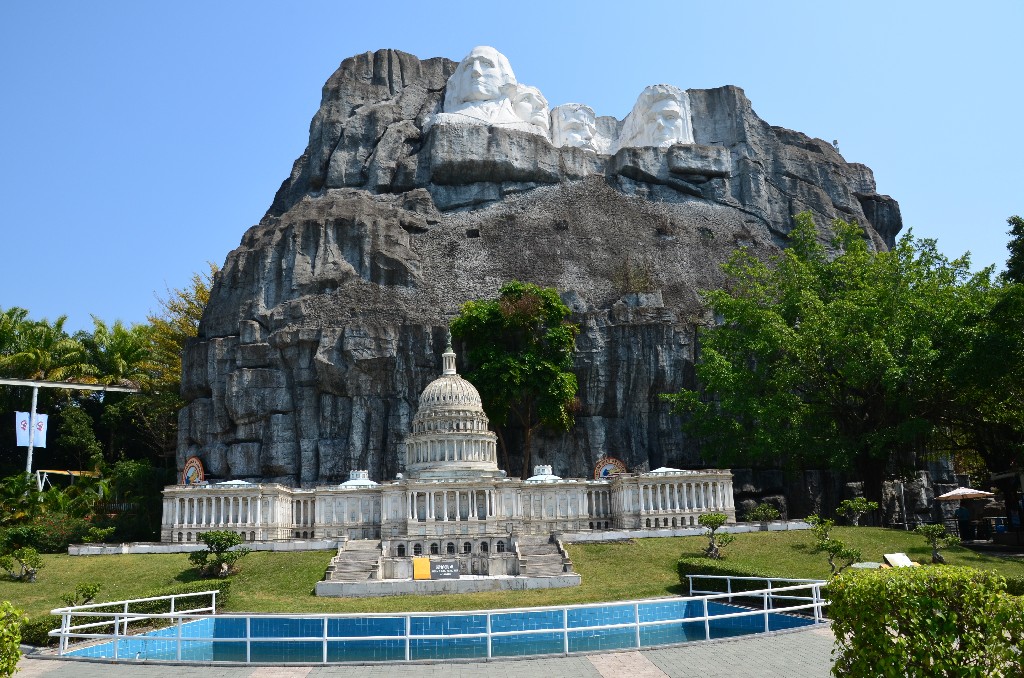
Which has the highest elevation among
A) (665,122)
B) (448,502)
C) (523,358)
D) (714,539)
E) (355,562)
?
(665,122)

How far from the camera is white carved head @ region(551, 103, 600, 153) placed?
104 m

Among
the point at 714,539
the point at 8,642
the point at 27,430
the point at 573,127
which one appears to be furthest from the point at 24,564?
the point at 573,127

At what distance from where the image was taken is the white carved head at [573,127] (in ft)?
342

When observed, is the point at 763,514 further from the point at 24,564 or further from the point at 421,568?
the point at 24,564

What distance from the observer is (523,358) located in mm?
71688

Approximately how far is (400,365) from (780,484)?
3262 cm

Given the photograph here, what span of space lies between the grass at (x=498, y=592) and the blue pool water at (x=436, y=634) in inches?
174

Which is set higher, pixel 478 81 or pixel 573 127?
pixel 478 81

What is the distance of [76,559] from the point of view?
52188 millimetres

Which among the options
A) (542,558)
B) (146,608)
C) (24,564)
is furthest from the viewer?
(542,558)

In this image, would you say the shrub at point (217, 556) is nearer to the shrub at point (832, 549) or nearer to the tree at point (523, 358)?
the tree at point (523, 358)

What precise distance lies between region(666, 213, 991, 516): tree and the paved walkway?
123 feet

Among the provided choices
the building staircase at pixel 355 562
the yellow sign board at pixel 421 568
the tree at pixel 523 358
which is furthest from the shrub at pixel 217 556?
the tree at pixel 523 358

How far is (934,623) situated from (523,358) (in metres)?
59.1
